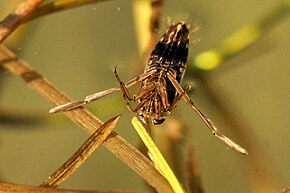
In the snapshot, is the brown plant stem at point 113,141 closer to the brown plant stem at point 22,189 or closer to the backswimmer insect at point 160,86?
the backswimmer insect at point 160,86

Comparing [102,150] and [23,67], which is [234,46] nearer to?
[102,150]

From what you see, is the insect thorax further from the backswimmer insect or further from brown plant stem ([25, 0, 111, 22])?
brown plant stem ([25, 0, 111, 22])

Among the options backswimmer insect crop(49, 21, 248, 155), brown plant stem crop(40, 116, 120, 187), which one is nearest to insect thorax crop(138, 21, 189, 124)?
backswimmer insect crop(49, 21, 248, 155)

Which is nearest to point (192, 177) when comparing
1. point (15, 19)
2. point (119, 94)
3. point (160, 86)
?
point (160, 86)

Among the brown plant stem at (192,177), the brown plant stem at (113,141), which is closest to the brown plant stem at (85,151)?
the brown plant stem at (113,141)

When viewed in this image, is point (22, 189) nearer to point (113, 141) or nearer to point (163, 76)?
point (113, 141)

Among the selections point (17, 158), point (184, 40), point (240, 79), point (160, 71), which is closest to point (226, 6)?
point (240, 79)
